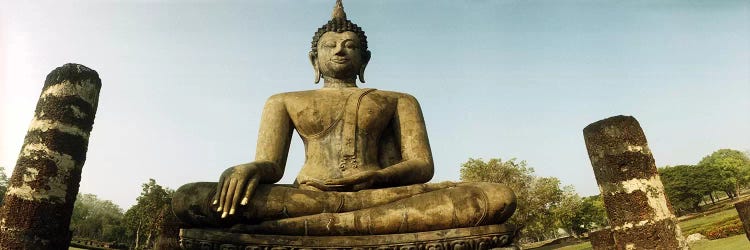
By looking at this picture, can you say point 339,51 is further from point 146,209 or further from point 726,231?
point 146,209

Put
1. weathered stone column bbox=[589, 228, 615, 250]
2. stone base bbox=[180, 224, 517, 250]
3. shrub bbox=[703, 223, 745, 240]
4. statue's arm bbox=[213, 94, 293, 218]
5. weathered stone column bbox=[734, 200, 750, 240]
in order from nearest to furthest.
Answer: stone base bbox=[180, 224, 517, 250], statue's arm bbox=[213, 94, 293, 218], weathered stone column bbox=[734, 200, 750, 240], weathered stone column bbox=[589, 228, 615, 250], shrub bbox=[703, 223, 745, 240]

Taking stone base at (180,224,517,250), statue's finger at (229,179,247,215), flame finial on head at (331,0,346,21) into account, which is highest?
flame finial on head at (331,0,346,21)

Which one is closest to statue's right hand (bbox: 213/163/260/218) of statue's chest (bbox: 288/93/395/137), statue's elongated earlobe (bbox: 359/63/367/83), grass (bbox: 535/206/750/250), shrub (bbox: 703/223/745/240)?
statue's chest (bbox: 288/93/395/137)

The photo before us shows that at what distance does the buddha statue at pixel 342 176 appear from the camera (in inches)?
155

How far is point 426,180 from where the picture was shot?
5152 mm

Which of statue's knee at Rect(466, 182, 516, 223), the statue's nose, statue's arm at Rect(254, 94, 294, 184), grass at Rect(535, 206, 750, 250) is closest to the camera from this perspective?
statue's knee at Rect(466, 182, 516, 223)

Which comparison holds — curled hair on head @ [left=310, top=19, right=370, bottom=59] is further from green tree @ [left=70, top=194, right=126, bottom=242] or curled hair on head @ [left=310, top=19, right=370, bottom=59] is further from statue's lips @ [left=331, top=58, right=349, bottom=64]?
green tree @ [left=70, top=194, right=126, bottom=242]

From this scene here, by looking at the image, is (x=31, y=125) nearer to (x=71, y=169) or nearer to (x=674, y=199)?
(x=71, y=169)

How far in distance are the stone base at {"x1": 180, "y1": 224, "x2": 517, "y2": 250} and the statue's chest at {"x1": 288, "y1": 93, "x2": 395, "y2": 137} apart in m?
1.77

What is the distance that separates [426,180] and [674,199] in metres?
56.1

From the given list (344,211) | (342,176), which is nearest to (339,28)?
(342,176)

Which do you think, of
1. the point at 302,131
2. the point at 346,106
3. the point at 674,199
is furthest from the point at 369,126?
the point at 674,199

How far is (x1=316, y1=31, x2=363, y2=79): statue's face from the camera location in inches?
240

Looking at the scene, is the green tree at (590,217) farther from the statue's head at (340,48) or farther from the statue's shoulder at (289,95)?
the statue's shoulder at (289,95)
